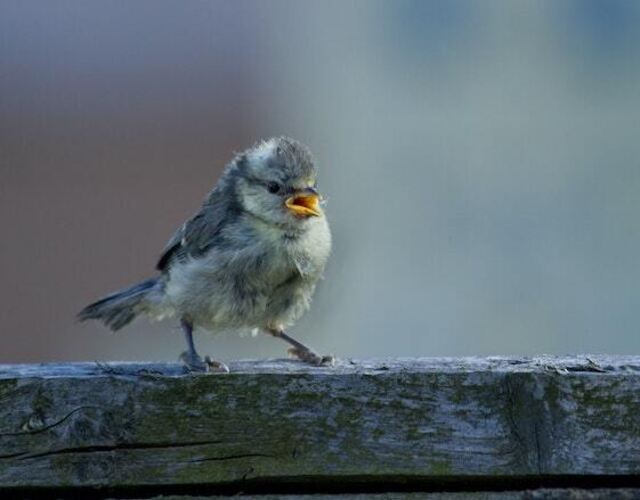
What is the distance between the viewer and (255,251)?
16.4 ft

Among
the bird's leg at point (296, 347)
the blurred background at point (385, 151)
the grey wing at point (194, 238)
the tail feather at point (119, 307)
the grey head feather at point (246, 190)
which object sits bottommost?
the blurred background at point (385, 151)

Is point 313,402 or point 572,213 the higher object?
point 313,402

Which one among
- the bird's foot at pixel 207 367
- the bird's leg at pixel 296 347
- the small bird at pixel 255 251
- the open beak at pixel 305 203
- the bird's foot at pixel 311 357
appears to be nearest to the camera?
the bird's foot at pixel 207 367

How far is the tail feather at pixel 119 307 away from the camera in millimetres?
5719

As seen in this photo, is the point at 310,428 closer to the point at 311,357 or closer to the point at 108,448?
the point at 108,448

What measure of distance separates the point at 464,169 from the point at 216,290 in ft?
27.0

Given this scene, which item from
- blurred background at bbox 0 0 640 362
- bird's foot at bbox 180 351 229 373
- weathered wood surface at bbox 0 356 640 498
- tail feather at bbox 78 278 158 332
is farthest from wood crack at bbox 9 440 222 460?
blurred background at bbox 0 0 640 362

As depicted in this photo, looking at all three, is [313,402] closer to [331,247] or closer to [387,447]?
[387,447]

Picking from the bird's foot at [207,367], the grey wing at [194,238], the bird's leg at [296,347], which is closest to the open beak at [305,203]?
the grey wing at [194,238]

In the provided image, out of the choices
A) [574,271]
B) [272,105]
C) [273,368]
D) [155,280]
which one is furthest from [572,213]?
[273,368]

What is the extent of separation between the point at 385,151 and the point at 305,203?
814 centimetres

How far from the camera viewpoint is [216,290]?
5.02 meters

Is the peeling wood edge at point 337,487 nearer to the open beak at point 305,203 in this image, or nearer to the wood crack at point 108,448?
the wood crack at point 108,448

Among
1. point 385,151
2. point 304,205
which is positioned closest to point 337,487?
point 304,205
